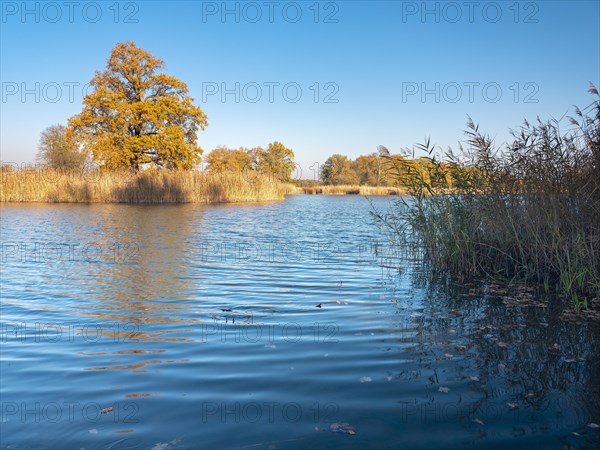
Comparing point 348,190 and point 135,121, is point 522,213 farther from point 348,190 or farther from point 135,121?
Answer: point 348,190

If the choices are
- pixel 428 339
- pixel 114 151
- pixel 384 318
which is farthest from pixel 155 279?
pixel 114 151

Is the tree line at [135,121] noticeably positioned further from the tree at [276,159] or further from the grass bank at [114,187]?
the tree at [276,159]

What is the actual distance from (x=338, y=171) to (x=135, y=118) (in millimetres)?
73217

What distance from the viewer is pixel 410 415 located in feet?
12.2

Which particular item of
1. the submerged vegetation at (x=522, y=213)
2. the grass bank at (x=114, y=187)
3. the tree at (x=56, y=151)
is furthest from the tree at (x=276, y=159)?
the submerged vegetation at (x=522, y=213)

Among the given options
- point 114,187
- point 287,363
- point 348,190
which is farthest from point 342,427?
point 348,190

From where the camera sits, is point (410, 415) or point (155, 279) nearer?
point (410, 415)

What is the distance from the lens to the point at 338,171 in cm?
11069

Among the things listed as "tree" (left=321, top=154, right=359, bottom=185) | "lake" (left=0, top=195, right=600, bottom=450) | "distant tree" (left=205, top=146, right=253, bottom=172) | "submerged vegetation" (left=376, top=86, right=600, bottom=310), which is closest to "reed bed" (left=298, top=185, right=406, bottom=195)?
"distant tree" (left=205, top=146, right=253, bottom=172)

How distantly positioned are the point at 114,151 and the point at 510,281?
38.3m

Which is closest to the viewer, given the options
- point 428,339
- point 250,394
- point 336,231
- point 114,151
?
point 250,394

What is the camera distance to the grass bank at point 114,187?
3612 centimetres

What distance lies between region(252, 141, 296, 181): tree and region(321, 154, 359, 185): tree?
10.4 metres

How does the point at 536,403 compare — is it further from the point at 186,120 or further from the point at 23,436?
the point at 186,120
